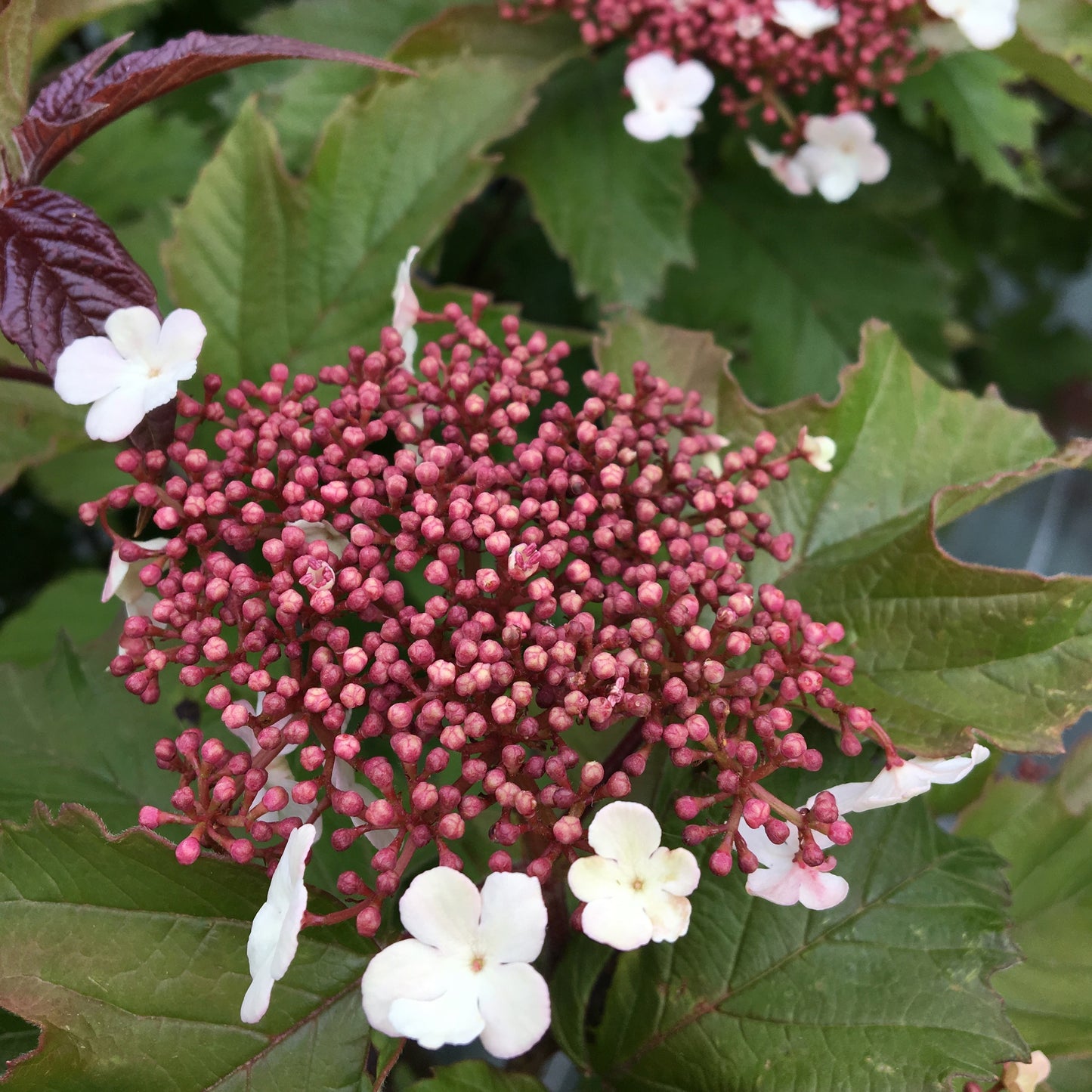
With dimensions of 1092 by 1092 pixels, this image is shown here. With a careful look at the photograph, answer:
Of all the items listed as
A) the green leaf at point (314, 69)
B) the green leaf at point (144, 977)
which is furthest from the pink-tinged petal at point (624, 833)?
the green leaf at point (314, 69)

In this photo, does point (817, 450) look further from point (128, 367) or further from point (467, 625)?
point (128, 367)

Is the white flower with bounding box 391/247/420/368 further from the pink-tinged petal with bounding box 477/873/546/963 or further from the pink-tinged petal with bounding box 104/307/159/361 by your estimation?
the pink-tinged petal with bounding box 477/873/546/963

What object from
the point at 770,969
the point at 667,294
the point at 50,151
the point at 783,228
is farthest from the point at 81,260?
the point at 783,228

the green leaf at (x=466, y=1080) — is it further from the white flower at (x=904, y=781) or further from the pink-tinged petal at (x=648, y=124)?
the pink-tinged petal at (x=648, y=124)

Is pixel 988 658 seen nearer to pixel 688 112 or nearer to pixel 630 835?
pixel 630 835

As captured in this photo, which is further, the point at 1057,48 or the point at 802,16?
the point at 1057,48

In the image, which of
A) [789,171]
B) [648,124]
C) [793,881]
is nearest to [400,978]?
[793,881]
